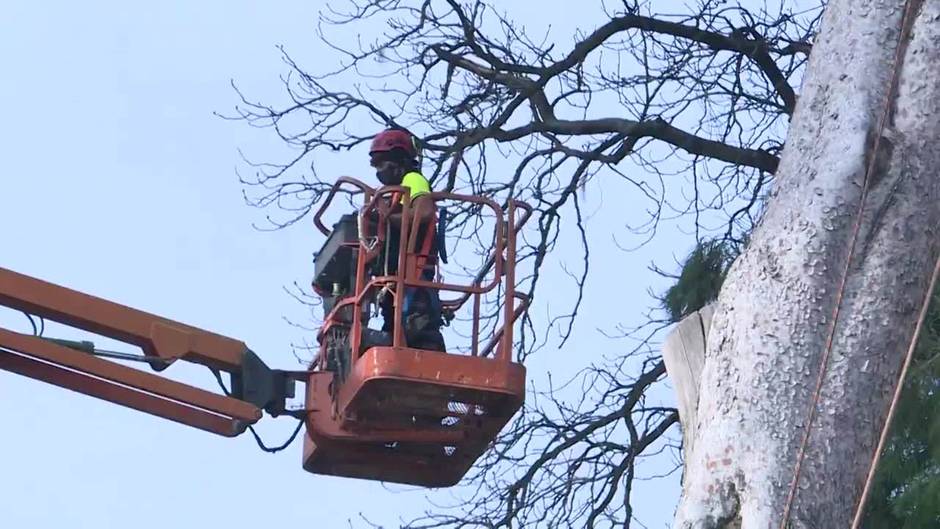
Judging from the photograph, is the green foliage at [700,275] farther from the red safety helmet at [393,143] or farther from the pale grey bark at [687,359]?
the pale grey bark at [687,359]

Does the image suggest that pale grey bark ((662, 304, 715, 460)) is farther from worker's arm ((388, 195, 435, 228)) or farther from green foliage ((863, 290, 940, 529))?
green foliage ((863, 290, 940, 529))

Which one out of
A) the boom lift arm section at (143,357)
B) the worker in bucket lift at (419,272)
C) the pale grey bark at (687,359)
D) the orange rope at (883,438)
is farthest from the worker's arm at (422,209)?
the orange rope at (883,438)

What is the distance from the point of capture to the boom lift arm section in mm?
7875

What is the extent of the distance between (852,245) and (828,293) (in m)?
0.16

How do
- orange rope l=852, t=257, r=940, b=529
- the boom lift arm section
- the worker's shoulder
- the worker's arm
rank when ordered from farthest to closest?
the worker's shoulder → the worker's arm → the boom lift arm section → orange rope l=852, t=257, r=940, b=529

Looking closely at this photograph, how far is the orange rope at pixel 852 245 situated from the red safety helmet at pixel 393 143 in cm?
388

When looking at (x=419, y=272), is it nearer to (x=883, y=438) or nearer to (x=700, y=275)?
(x=700, y=275)

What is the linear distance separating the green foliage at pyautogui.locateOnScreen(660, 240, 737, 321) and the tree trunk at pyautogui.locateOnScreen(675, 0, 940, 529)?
5.23 meters

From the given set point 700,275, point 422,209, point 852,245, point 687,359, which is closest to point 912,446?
point 700,275

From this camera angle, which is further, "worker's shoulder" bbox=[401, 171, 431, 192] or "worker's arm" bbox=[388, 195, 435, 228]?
"worker's shoulder" bbox=[401, 171, 431, 192]

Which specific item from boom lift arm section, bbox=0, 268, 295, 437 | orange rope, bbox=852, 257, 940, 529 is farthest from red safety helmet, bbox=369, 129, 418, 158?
orange rope, bbox=852, 257, 940, 529

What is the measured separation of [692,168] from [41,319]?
4.51 metres

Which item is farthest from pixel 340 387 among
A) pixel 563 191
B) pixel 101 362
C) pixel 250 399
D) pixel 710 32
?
pixel 710 32

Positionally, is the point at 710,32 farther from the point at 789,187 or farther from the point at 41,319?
the point at 789,187
